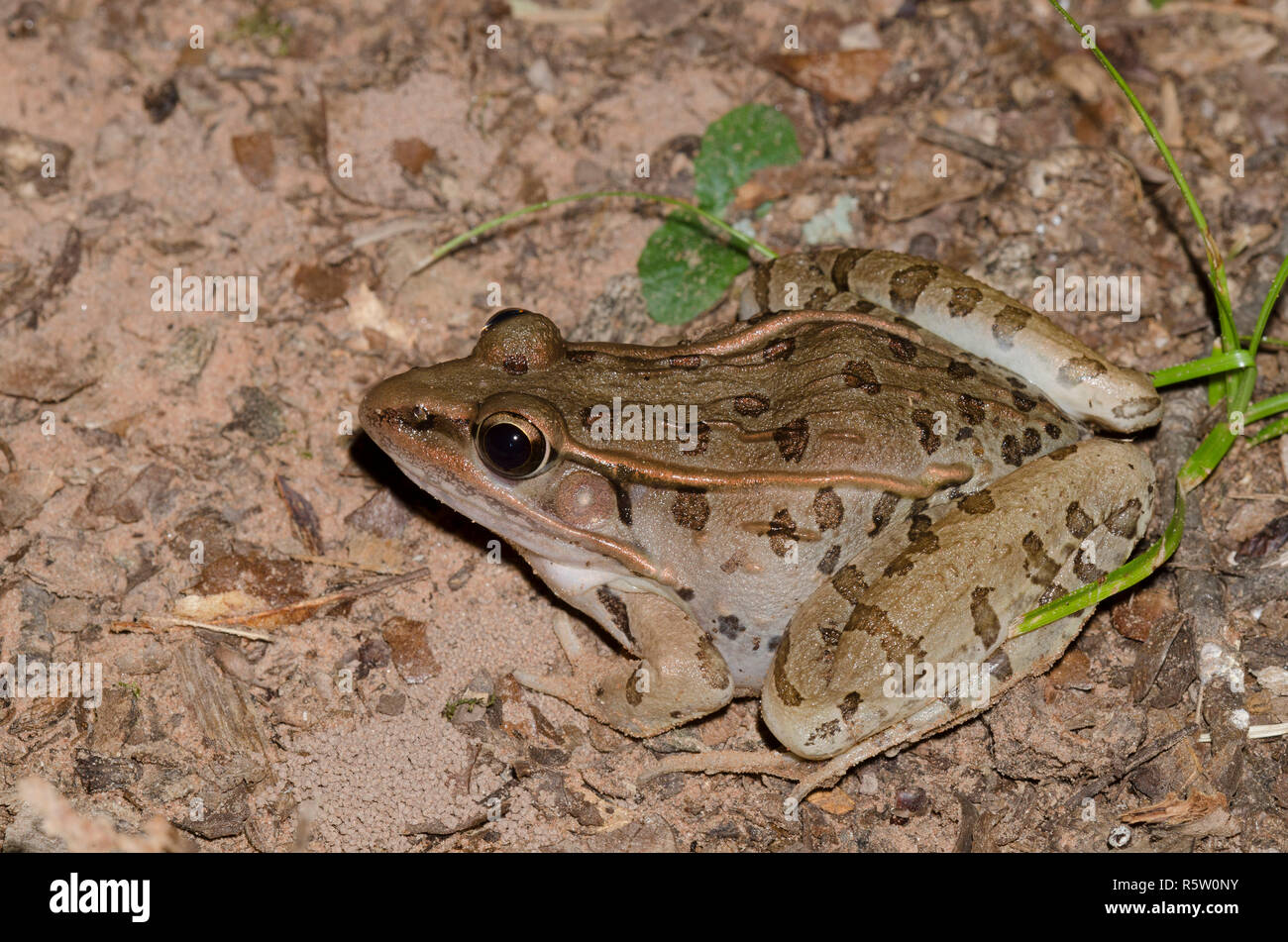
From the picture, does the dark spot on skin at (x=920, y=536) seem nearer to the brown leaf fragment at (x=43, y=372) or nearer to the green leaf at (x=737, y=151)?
the green leaf at (x=737, y=151)

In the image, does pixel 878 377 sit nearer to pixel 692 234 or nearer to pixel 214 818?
pixel 692 234

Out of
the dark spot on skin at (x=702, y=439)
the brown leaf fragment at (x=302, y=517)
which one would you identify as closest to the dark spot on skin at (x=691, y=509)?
the dark spot on skin at (x=702, y=439)

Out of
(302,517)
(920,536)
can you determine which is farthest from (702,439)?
Answer: (302,517)

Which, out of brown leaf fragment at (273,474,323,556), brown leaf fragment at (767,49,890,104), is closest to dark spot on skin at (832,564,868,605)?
brown leaf fragment at (273,474,323,556)

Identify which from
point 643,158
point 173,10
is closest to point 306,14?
point 173,10

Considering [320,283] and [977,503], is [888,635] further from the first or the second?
[320,283]

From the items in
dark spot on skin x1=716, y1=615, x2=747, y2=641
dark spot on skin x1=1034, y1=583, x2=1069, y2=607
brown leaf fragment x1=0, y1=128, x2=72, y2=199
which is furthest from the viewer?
brown leaf fragment x1=0, y1=128, x2=72, y2=199

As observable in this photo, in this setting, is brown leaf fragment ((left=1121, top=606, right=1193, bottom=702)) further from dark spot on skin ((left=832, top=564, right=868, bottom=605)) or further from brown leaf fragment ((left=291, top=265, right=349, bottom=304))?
brown leaf fragment ((left=291, top=265, right=349, bottom=304))
